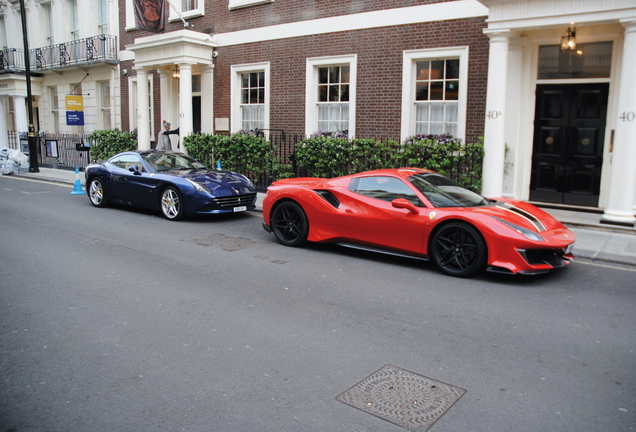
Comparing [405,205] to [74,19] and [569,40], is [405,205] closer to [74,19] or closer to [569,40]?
[569,40]

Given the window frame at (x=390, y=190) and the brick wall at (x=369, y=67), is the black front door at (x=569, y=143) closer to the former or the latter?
the brick wall at (x=369, y=67)

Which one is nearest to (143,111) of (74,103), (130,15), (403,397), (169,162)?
(130,15)

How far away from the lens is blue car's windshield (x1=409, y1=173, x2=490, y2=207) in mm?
6965

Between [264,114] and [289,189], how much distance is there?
846cm

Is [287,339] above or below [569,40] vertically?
below

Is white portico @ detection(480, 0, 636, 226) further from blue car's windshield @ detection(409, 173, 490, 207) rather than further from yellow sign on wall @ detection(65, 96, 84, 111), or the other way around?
yellow sign on wall @ detection(65, 96, 84, 111)

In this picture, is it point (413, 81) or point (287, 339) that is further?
point (413, 81)

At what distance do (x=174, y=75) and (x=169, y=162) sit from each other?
8015 mm

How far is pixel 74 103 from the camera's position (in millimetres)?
21797

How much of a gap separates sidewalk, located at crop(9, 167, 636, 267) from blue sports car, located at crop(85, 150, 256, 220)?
4.39ft

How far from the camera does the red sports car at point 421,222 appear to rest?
6.26m

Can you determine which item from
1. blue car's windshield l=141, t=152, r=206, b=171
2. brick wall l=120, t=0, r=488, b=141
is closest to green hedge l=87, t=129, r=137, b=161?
brick wall l=120, t=0, r=488, b=141


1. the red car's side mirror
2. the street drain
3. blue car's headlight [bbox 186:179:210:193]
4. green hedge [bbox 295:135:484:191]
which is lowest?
the street drain

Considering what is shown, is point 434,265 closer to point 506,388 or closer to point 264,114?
point 506,388
